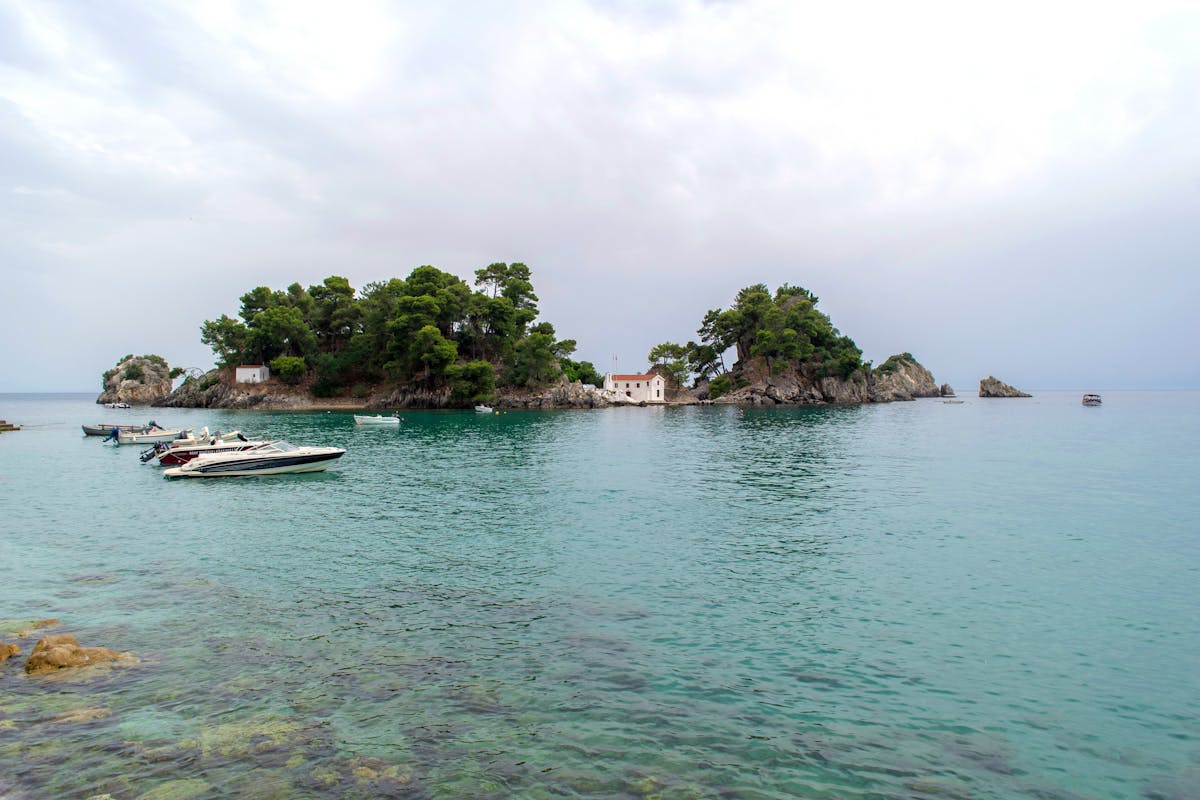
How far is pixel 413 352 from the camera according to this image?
10681cm

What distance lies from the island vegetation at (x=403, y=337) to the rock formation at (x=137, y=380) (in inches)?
1833

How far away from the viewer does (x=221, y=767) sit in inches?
291

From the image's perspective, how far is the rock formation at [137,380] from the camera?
153 meters

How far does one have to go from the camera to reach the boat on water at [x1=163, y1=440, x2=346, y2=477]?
111 feet

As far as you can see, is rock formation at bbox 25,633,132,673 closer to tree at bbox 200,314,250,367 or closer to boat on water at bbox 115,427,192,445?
boat on water at bbox 115,427,192,445

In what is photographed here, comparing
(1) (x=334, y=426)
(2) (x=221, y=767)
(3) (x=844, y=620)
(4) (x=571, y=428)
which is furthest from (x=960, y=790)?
(1) (x=334, y=426)

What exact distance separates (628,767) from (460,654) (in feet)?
14.3

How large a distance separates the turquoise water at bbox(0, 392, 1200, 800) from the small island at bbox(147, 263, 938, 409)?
83.7 meters

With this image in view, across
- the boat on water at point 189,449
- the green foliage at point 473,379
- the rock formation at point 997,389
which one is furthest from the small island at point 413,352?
the rock formation at point 997,389

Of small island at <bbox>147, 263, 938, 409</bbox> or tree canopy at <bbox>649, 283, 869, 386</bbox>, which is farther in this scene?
→ tree canopy at <bbox>649, 283, 869, 386</bbox>

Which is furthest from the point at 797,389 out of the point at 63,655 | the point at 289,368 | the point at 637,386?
the point at 63,655

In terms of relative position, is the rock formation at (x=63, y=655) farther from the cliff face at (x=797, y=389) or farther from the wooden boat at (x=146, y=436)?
the cliff face at (x=797, y=389)

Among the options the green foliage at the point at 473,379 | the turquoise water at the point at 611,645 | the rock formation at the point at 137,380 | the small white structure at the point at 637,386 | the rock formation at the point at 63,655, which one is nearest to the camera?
the turquoise water at the point at 611,645

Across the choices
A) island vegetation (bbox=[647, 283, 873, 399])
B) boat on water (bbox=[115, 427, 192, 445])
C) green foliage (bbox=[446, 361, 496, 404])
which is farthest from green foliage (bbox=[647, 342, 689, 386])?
boat on water (bbox=[115, 427, 192, 445])
